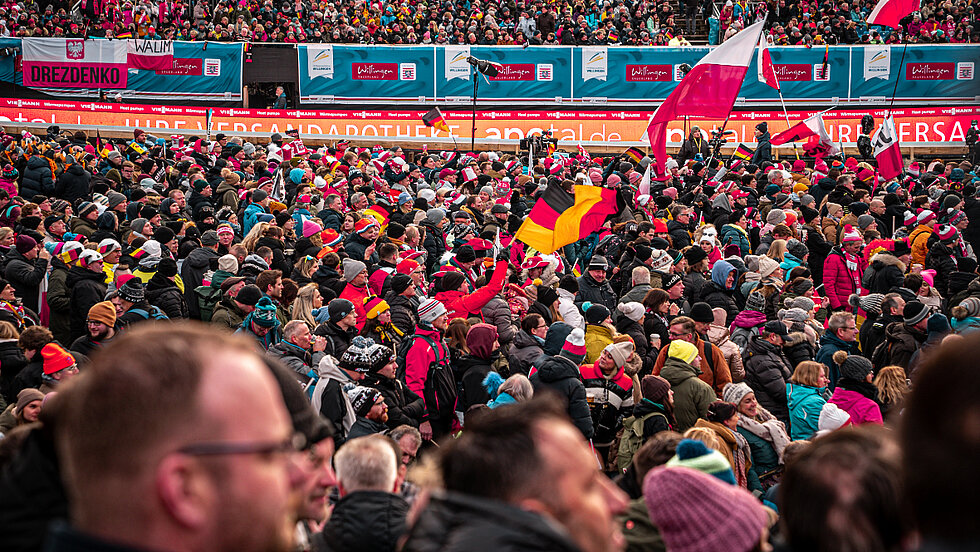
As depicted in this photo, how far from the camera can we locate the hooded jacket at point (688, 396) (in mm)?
6367

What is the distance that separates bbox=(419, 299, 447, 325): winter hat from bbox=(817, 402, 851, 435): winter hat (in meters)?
3.02

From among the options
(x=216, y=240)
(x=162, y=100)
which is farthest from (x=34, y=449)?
(x=162, y=100)

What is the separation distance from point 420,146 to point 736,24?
1240cm

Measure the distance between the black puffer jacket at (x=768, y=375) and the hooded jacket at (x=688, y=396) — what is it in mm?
874

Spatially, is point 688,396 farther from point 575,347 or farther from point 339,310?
point 339,310

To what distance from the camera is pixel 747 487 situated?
5914 mm

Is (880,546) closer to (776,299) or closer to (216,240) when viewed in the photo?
(776,299)

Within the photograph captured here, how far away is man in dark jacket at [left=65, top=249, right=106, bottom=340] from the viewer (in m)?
8.14

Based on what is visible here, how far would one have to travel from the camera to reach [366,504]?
3.60 m

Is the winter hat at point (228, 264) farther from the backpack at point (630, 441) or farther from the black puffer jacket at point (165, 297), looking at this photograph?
the backpack at point (630, 441)

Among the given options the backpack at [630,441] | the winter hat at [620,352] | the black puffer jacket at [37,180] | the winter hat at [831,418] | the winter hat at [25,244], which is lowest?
the backpack at [630,441]

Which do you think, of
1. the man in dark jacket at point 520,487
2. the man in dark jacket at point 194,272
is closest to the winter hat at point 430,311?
the man in dark jacket at point 194,272

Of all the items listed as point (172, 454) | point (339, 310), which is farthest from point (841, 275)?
point (172, 454)

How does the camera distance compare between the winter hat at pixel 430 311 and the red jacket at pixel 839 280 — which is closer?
the winter hat at pixel 430 311
